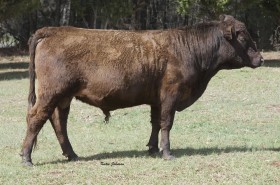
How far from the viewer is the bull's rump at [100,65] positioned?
8.50 metres

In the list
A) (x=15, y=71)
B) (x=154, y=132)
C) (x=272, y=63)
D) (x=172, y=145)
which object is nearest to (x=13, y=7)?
(x=15, y=71)

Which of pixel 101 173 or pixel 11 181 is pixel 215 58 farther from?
pixel 11 181

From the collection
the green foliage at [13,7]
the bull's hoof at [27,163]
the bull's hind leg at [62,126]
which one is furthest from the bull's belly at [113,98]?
the green foliage at [13,7]

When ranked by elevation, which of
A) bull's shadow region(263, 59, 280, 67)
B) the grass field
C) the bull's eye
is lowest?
bull's shadow region(263, 59, 280, 67)

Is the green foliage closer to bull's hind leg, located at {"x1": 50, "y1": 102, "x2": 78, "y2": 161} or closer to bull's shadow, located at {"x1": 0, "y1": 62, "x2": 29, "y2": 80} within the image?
bull's shadow, located at {"x1": 0, "y1": 62, "x2": 29, "y2": 80}

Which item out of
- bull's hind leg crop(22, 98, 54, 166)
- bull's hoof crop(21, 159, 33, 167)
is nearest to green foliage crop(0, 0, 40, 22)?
bull's hind leg crop(22, 98, 54, 166)

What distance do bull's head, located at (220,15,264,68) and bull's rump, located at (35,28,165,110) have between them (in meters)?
1.01

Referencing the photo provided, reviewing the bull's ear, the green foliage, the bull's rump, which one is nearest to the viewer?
the bull's rump

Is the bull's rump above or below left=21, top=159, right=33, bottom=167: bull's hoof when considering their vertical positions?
above

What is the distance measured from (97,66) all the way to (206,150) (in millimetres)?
2129

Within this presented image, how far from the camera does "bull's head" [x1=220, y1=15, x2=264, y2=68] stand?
9.35 metres

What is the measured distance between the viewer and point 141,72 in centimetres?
880

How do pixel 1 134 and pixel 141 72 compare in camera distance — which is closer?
pixel 141 72

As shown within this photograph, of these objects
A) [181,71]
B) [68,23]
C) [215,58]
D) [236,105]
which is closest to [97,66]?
[181,71]
